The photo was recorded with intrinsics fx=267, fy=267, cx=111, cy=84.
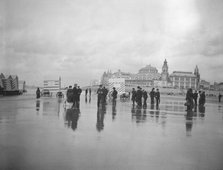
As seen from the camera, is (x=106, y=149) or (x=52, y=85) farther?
(x=52, y=85)

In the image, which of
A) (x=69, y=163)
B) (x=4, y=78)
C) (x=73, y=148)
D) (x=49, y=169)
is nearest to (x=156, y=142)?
(x=73, y=148)

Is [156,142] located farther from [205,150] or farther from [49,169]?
[49,169]

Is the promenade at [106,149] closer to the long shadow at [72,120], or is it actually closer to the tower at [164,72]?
the long shadow at [72,120]

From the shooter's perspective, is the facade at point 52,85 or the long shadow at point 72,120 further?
the facade at point 52,85

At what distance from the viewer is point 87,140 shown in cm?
733

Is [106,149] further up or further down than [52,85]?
further down

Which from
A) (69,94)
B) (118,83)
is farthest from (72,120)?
(118,83)

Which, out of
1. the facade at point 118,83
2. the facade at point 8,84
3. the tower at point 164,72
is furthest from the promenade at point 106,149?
the tower at point 164,72

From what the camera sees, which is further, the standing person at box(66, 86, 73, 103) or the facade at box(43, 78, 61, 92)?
the facade at box(43, 78, 61, 92)

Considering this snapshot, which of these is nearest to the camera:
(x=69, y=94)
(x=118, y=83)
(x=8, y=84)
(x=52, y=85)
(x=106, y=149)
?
(x=106, y=149)

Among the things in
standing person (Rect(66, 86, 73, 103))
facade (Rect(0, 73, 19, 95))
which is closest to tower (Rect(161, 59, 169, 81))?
facade (Rect(0, 73, 19, 95))

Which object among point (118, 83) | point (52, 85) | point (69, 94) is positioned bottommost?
point (69, 94)

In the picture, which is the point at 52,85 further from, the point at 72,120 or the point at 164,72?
the point at 164,72

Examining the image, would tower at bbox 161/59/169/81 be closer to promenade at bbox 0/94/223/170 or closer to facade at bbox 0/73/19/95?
facade at bbox 0/73/19/95
